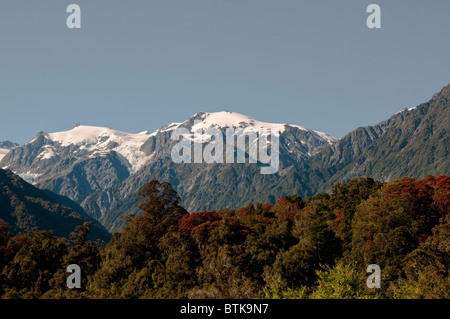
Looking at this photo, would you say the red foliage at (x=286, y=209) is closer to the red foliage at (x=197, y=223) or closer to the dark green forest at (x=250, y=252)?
the dark green forest at (x=250, y=252)

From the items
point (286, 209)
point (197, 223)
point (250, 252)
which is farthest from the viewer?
point (286, 209)

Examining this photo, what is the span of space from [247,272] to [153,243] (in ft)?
90.7

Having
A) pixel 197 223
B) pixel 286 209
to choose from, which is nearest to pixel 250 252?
pixel 197 223

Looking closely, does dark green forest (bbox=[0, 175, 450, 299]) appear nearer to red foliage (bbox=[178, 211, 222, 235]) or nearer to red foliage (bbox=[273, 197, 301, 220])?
red foliage (bbox=[178, 211, 222, 235])

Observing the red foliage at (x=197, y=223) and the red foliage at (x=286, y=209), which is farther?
the red foliage at (x=286, y=209)

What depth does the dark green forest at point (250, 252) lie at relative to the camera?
10369 cm

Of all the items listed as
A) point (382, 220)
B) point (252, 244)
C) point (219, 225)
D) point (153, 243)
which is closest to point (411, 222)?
point (382, 220)

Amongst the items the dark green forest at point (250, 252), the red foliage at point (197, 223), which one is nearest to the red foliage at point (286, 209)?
the dark green forest at point (250, 252)

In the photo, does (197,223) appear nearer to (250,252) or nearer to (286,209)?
(250,252)

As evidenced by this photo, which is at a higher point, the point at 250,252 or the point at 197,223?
the point at 197,223

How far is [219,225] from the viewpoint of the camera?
406 ft

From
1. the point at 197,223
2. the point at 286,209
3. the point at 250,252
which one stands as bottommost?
the point at 250,252

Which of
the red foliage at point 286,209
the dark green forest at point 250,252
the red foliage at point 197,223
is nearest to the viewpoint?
the dark green forest at point 250,252

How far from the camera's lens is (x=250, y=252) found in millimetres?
115375
